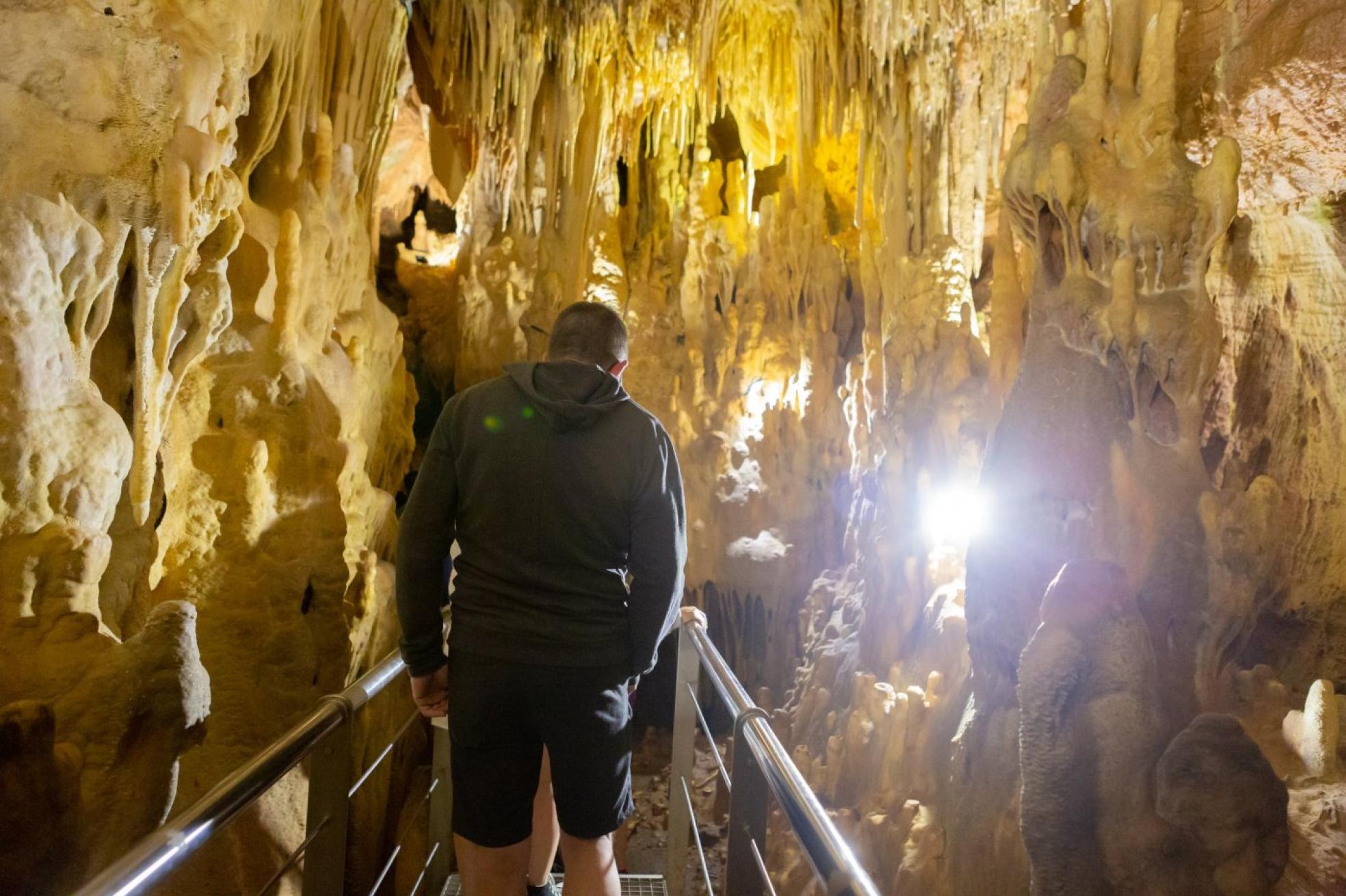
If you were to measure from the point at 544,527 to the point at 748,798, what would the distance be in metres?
0.75

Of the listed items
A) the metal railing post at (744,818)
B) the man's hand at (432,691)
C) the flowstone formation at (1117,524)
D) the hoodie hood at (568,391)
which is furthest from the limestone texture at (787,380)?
the metal railing post at (744,818)

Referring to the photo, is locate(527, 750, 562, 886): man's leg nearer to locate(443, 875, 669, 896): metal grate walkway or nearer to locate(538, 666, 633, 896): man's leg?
locate(538, 666, 633, 896): man's leg

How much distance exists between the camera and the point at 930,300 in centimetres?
593

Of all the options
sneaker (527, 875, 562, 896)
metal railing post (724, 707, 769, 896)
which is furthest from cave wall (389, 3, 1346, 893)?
sneaker (527, 875, 562, 896)

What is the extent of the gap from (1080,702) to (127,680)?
3045 millimetres

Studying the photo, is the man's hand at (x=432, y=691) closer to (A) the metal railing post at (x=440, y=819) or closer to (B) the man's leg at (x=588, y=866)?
(B) the man's leg at (x=588, y=866)

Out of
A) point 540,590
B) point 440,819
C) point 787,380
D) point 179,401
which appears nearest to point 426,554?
point 540,590

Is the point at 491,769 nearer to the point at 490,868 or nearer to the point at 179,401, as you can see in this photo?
the point at 490,868

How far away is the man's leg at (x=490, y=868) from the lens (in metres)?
1.65

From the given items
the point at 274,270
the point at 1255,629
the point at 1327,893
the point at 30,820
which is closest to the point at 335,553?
the point at 274,270

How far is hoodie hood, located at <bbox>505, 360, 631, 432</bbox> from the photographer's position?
5.17 ft

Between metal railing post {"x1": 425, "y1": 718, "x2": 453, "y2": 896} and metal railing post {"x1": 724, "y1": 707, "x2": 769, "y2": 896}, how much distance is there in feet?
4.63

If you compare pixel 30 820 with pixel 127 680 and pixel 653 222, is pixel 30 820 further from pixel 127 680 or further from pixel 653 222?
pixel 653 222

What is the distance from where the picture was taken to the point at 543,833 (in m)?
2.06
